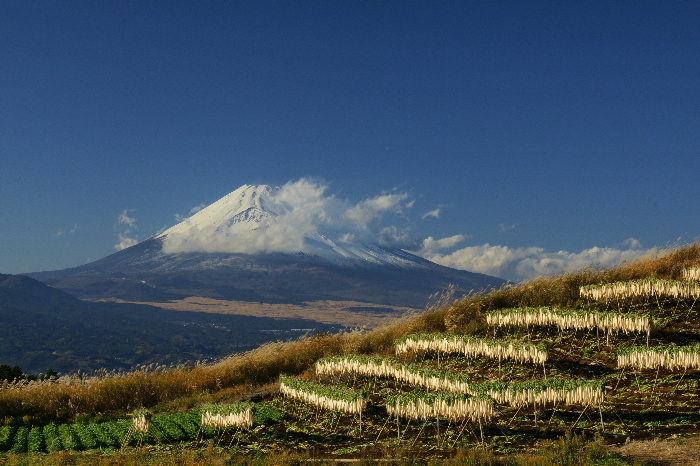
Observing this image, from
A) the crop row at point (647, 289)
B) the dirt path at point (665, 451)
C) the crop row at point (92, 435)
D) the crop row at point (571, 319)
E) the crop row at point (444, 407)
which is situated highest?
the crop row at point (647, 289)

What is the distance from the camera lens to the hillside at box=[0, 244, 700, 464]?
58.0 feet

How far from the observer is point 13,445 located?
21.0m

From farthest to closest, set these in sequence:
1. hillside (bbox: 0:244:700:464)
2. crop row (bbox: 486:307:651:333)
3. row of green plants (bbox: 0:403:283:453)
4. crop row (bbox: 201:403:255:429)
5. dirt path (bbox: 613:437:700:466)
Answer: crop row (bbox: 486:307:651:333) → row of green plants (bbox: 0:403:283:453) → crop row (bbox: 201:403:255:429) → hillside (bbox: 0:244:700:464) → dirt path (bbox: 613:437:700:466)

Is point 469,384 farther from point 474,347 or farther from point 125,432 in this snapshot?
point 125,432

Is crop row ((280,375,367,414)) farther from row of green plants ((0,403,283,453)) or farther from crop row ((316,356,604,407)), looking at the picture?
crop row ((316,356,604,407))

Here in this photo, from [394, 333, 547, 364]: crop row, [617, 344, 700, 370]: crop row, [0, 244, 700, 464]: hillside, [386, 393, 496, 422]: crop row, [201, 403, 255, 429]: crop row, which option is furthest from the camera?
[394, 333, 547, 364]: crop row

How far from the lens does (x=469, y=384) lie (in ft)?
68.6

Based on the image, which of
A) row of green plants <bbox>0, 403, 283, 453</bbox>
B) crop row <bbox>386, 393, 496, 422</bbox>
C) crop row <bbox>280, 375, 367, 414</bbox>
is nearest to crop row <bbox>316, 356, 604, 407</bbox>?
crop row <bbox>386, 393, 496, 422</bbox>

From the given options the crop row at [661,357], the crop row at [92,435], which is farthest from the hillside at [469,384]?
the crop row at [92,435]

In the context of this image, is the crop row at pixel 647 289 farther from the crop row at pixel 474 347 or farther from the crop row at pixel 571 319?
the crop row at pixel 474 347

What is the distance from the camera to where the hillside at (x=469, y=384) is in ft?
58.0

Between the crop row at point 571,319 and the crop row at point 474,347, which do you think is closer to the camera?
the crop row at point 474,347

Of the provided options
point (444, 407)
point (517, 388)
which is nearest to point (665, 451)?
point (517, 388)

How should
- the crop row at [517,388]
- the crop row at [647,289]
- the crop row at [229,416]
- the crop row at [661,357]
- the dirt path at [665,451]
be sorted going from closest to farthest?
the dirt path at [665,451], the crop row at [517,388], the crop row at [661,357], the crop row at [229,416], the crop row at [647,289]
